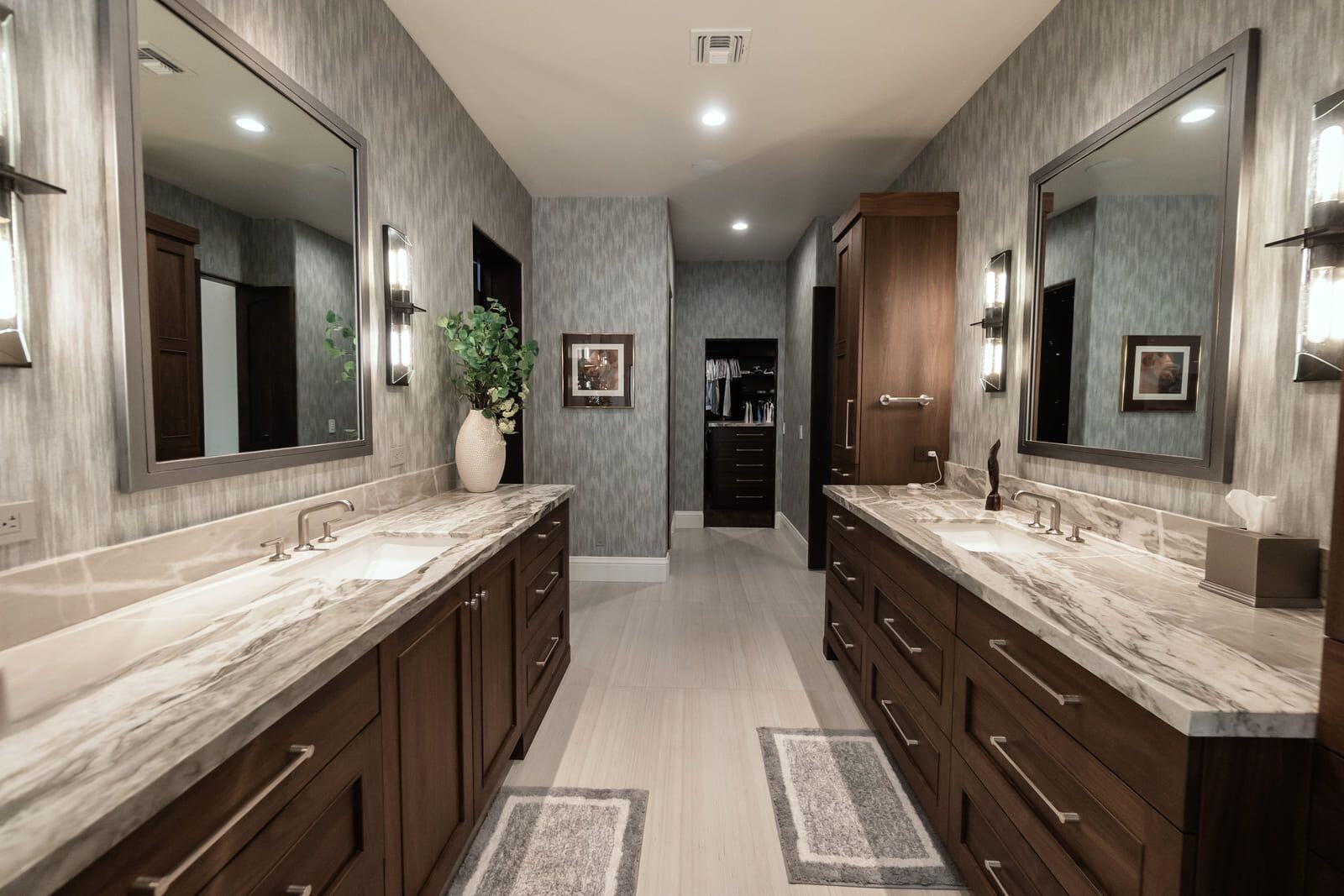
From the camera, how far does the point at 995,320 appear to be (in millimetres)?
2602

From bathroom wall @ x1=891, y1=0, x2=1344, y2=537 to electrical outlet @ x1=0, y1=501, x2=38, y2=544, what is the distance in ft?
8.09

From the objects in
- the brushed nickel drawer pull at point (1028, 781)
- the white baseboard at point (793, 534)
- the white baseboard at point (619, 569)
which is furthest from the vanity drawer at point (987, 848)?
the white baseboard at point (793, 534)

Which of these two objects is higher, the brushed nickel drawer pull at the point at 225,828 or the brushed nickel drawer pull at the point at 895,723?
the brushed nickel drawer pull at the point at 225,828

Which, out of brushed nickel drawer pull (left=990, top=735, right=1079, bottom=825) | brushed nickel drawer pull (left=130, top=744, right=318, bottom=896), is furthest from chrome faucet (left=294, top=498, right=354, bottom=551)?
brushed nickel drawer pull (left=990, top=735, right=1079, bottom=825)

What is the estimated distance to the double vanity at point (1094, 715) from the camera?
2.68 ft

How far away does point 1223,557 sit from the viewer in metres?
1.31

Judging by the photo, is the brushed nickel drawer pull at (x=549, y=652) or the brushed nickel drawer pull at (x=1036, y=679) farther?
the brushed nickel drawer pull at (x=549, y=652)

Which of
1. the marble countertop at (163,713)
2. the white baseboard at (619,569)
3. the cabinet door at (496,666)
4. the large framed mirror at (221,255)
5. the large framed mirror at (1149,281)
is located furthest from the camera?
the white baseboard at (619,569)

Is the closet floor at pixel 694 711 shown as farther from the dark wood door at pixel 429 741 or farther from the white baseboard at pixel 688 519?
the white baseboard at pixel 688 519

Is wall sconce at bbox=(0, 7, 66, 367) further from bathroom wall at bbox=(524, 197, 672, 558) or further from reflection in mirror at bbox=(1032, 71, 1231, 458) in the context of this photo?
bathroom wall at bbox=(524, 197, 672, 558)

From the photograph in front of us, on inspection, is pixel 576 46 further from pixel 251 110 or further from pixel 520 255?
pixel 520 255

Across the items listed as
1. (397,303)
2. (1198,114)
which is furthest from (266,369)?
(1198,114)

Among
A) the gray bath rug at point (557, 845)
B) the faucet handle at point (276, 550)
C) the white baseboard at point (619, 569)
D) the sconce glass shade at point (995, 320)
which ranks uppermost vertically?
the sconce glass shade at point (995, 320)

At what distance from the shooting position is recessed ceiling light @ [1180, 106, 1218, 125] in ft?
5.10
